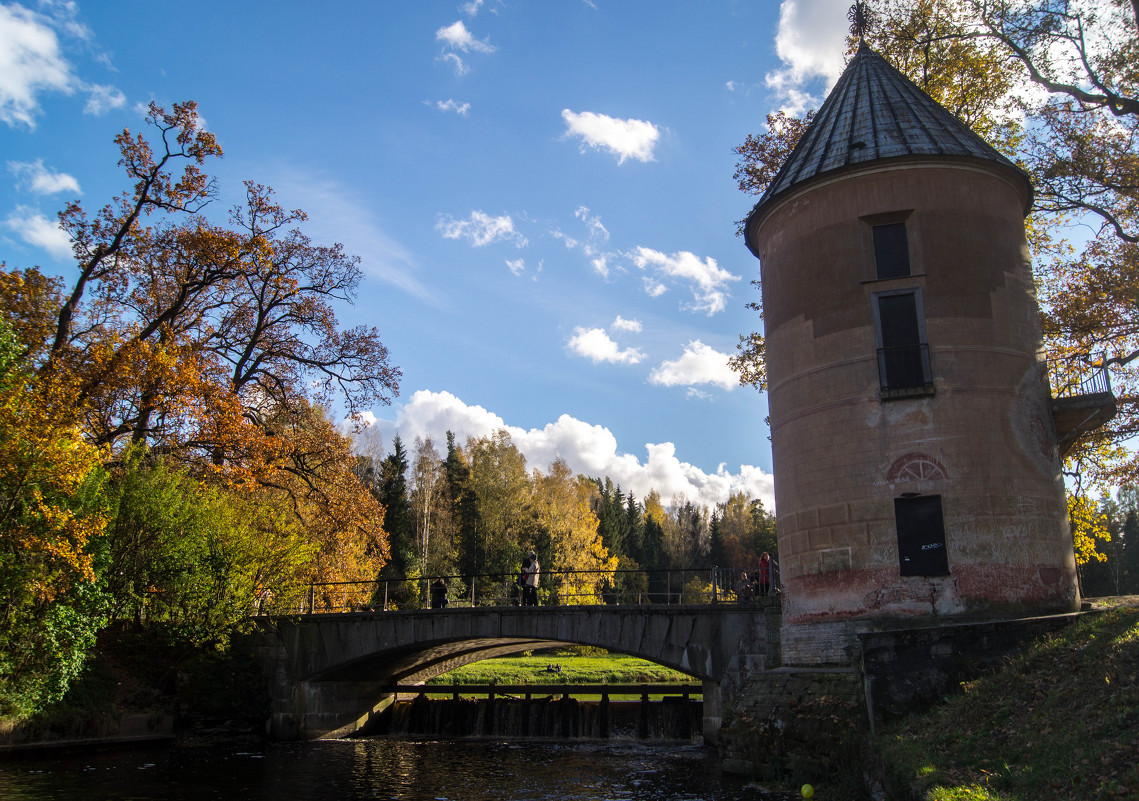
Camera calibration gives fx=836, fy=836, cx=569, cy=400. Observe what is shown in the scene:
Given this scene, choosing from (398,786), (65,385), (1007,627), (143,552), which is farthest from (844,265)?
(143,552)

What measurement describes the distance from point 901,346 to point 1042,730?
916cm

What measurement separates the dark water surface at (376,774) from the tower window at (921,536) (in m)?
5.37

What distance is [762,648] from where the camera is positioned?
21906 millimetres

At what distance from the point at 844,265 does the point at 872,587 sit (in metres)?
6.82

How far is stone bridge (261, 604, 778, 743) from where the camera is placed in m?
22.5

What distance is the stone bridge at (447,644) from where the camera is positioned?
22.5 meters

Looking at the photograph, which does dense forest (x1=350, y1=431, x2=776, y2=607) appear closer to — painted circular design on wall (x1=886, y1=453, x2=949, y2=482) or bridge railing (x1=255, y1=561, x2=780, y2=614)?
bridge railing (x1=255, y1=561, x2=780, y2=614)

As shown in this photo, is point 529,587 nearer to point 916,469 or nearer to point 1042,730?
point 916,469

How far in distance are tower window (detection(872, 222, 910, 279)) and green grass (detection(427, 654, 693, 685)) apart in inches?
894

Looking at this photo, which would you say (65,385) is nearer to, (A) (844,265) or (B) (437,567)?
(A) (844,265)

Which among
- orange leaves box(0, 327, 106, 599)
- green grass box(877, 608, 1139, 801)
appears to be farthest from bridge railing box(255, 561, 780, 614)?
green grass box(877, 608, 1139, 801)

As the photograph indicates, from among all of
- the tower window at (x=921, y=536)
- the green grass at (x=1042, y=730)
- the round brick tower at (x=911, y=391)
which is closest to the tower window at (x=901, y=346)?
the round brick tower at (x=911, y=391)

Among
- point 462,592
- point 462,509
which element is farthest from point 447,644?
point 462,509

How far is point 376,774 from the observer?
805 inches
